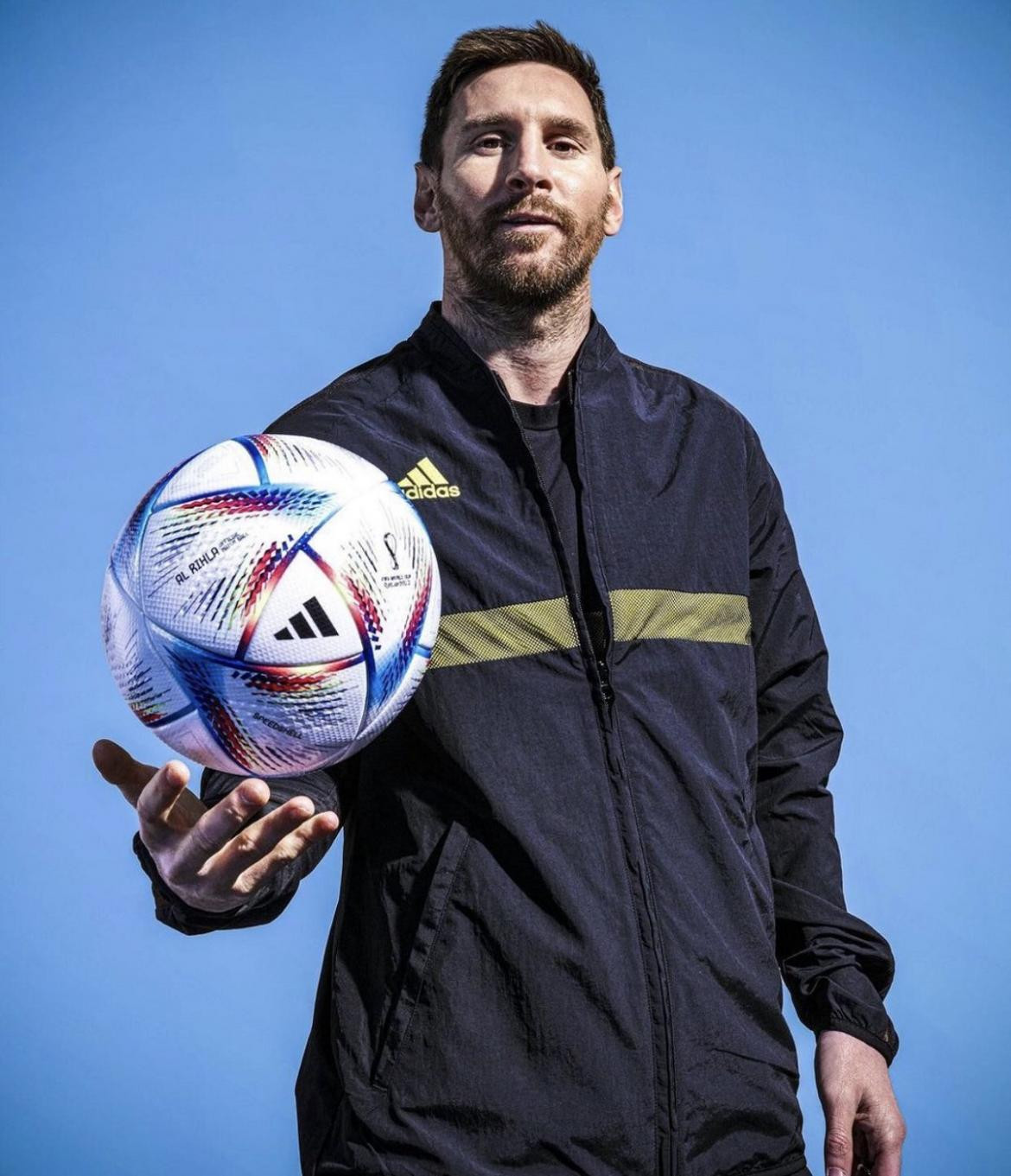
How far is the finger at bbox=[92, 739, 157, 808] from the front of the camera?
141 centimetres

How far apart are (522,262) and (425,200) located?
0.35m

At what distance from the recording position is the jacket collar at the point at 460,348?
1.87m

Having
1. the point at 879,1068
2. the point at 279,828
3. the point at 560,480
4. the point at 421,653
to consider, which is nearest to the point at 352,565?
the point at 421,653

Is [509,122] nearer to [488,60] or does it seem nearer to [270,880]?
[488,60]

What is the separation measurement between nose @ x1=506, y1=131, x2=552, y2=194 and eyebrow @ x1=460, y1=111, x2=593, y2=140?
0.17ft

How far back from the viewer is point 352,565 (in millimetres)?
1446

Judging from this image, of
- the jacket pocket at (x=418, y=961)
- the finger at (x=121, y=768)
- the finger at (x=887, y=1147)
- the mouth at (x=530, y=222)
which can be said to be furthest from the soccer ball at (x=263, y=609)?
the finger at (x=887, y=1147)

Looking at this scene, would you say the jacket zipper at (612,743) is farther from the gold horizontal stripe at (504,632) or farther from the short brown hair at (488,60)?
the short brown hair at (488,60)

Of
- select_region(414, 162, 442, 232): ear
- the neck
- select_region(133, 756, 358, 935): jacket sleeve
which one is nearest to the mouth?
the neck

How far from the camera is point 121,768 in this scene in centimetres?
142

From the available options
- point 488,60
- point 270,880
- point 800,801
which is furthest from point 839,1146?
point 488,60

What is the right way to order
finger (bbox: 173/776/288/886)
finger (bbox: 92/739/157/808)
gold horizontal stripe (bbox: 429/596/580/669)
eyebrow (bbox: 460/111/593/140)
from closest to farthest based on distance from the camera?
1. finger (bbox: 173/776/288/886)
2. finger (bbox: 92/739/157/808)
3. gold horizontal stripe (bbox: 429/596/580/669)
4. eyebrow (bbox: 460/111/593/140)

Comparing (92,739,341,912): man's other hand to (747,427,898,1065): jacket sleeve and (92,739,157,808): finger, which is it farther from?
(747,427,898,1065): jacket sleeve

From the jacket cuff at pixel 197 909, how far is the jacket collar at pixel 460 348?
2.55ft
